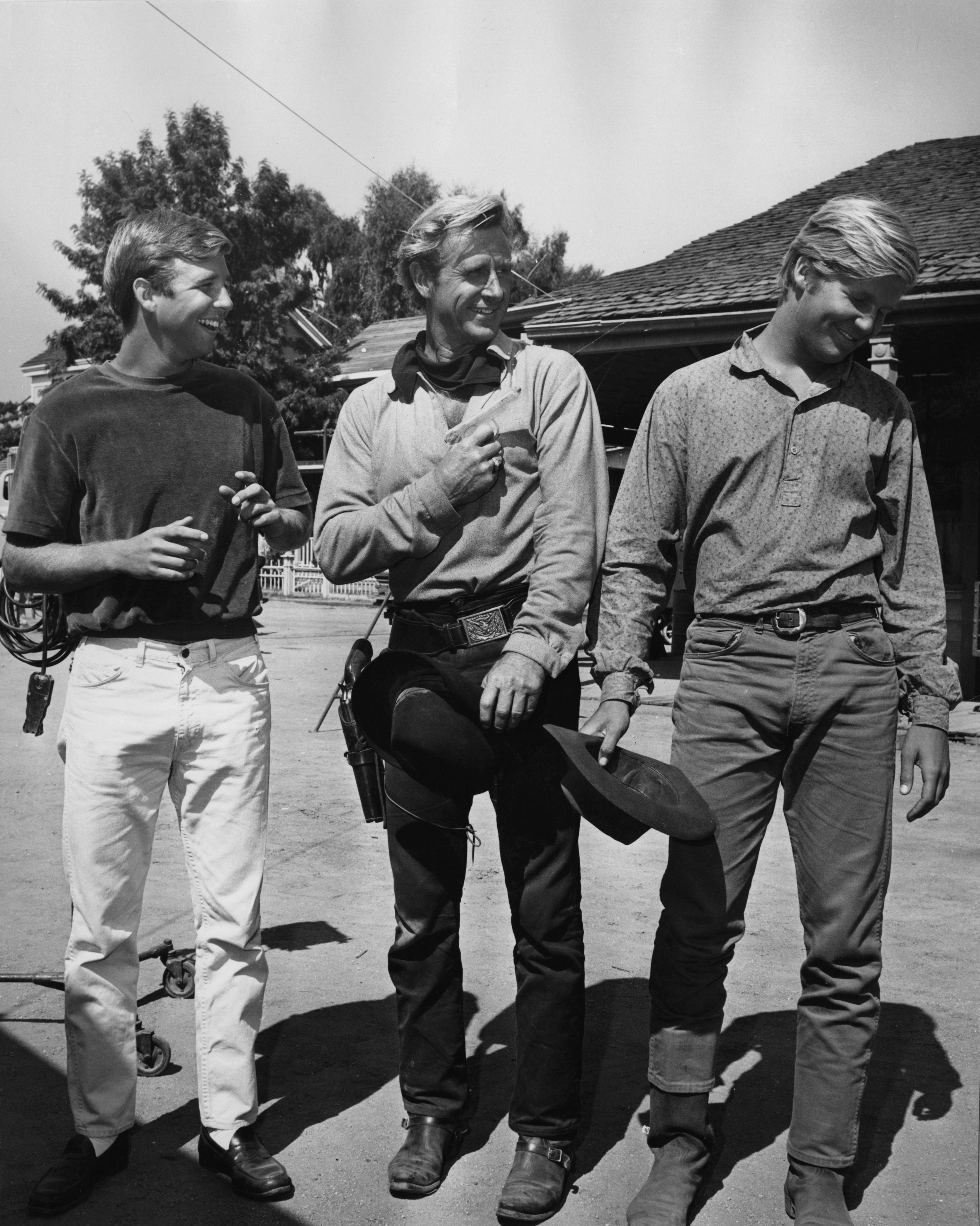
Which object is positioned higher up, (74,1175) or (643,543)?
(643,543)

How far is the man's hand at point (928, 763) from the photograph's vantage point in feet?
8.82

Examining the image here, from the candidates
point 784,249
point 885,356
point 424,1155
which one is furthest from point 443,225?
point 784,249

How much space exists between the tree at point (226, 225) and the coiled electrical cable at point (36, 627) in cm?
2737

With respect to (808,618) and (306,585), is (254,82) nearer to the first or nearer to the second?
(808,618)

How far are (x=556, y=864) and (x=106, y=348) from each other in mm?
29097

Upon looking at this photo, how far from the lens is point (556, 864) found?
2.78 meters

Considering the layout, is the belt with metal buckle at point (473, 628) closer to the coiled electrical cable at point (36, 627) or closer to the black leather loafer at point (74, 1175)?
the coiled electrical cable at point (36, 627)

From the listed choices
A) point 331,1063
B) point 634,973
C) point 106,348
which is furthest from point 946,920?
point 106,348

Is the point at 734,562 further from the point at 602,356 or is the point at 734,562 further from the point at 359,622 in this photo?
the point at 359,622

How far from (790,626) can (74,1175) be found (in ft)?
6.41

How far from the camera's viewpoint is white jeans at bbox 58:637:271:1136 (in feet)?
9.09

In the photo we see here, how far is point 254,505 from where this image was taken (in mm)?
2844

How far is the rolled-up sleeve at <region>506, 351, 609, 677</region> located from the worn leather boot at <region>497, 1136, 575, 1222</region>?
1.05 m

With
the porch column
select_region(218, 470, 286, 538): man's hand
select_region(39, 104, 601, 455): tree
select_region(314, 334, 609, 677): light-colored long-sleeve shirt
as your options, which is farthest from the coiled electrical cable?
select_region(39, 104, 601, 455): tree
